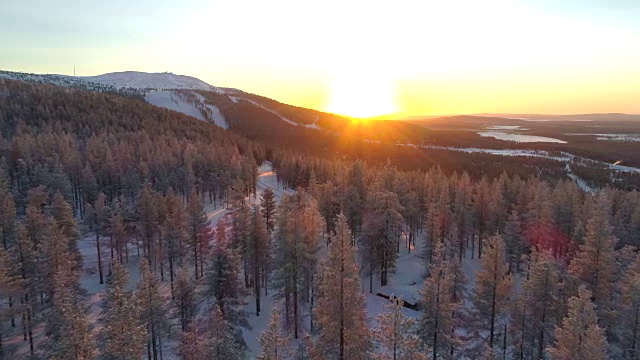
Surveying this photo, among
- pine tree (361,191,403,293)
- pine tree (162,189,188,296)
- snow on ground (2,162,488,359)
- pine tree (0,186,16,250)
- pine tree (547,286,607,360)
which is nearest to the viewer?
pine tree (547,286,607,360)

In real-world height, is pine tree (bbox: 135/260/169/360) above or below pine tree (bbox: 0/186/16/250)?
below

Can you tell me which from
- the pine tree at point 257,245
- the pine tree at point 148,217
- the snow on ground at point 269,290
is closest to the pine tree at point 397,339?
the snow on ground at point 269,290

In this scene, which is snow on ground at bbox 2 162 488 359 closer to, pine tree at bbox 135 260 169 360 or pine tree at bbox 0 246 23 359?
pine tree at bbox 135 260 169 360

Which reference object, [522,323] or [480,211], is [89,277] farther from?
[480,211]

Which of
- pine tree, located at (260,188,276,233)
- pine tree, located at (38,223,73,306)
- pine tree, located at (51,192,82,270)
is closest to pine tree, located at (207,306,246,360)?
pine tree, located at (38,223,73,306)

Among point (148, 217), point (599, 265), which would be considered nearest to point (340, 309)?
point (599, 265)
